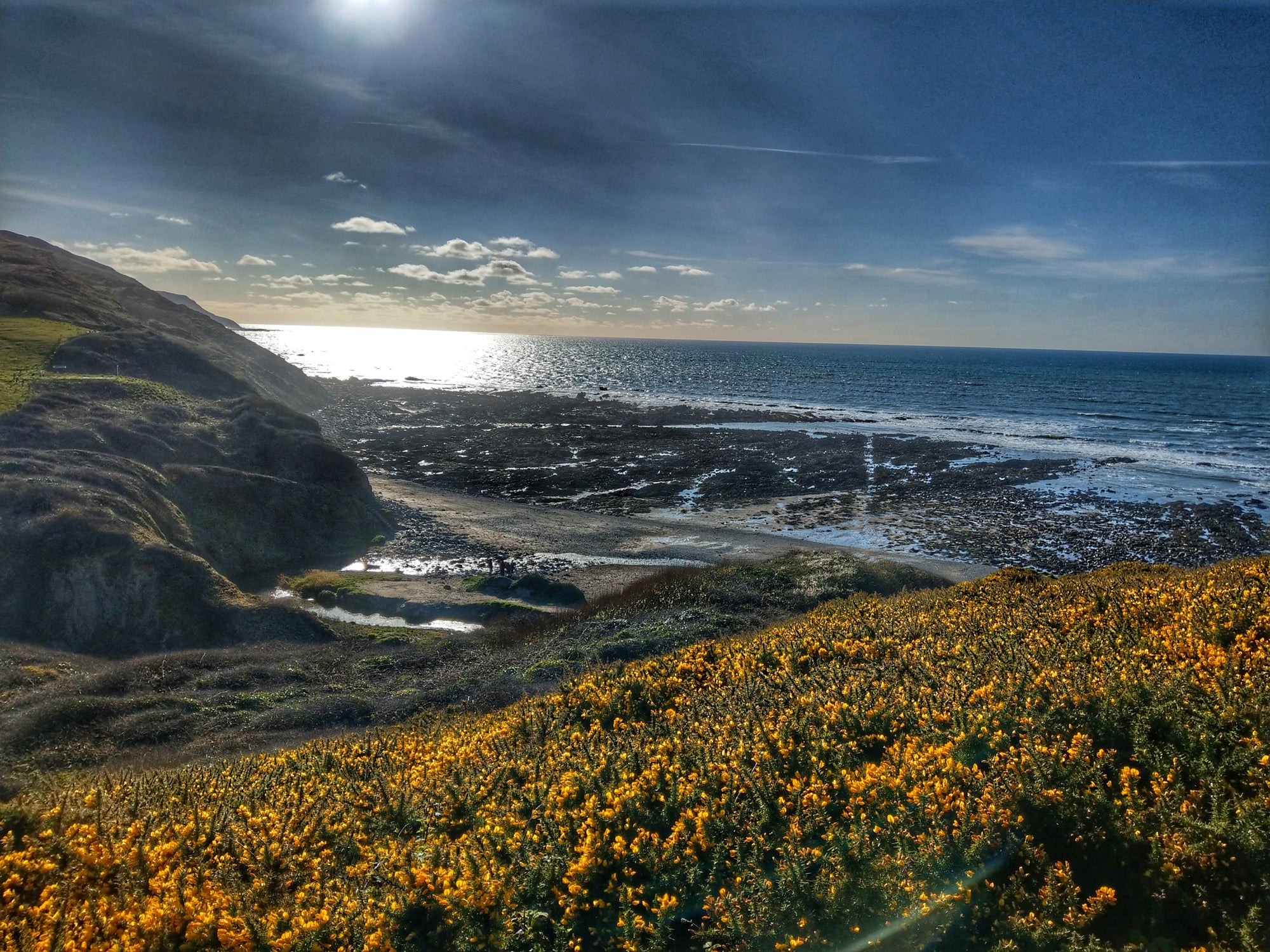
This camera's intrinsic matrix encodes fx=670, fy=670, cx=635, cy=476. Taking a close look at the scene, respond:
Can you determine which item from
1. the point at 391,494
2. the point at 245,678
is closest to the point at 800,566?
the point at 245,678

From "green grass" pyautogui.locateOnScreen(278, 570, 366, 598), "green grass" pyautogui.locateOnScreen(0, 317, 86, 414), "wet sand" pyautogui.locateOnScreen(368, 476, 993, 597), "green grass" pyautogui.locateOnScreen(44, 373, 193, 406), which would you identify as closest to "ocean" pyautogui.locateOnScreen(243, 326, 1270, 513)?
"wet sand" pyautogui.locateOnScreen(368, 476, 993, 597)

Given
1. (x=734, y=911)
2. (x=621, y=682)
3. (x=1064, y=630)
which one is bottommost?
(x=621, y=682)

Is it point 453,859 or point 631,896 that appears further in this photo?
point 453,859

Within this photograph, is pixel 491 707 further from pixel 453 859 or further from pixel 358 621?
pixel 358 621

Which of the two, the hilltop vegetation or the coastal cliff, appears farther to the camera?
the coastal cliff

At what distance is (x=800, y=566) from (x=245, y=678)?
2030 cm

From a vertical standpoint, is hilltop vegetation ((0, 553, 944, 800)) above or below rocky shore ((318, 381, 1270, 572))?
below

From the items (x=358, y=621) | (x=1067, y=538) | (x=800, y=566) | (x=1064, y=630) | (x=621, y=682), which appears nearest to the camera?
(x=1064, y=630)

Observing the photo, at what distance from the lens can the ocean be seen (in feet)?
172

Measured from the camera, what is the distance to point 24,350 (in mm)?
37656

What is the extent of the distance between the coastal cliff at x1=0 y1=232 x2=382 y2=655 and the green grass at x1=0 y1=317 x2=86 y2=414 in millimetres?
159

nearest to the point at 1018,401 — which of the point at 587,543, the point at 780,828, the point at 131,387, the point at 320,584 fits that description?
the point at 587,543

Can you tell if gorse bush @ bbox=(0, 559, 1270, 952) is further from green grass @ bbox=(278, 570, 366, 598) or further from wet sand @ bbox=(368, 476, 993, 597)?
wet sand @ bbox=(368, 476, 993, 597)

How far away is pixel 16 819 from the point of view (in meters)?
6.56
